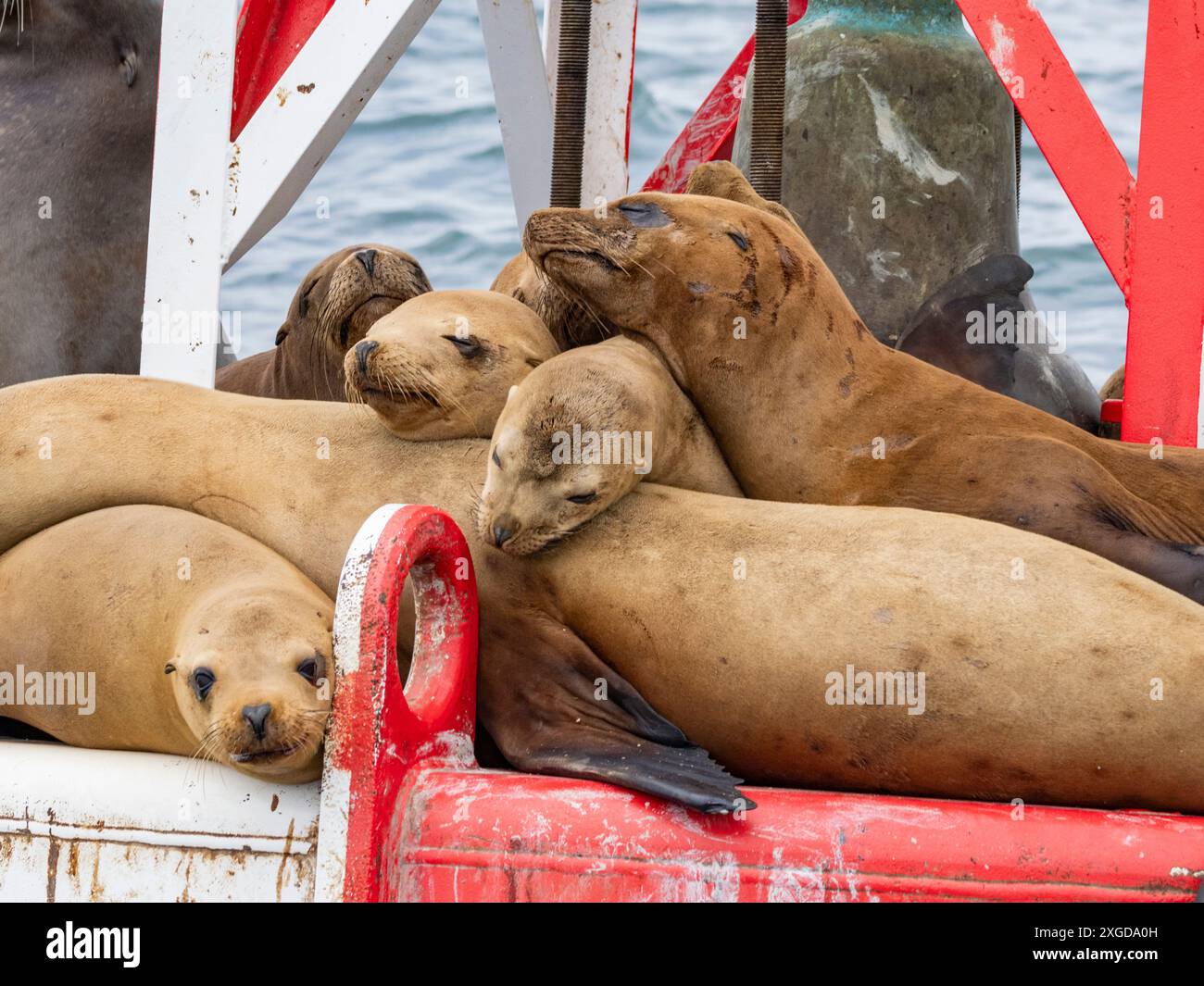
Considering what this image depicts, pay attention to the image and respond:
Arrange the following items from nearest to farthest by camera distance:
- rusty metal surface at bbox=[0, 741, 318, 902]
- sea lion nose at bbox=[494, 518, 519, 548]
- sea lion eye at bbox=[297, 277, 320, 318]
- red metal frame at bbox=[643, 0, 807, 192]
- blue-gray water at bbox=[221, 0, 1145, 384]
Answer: rusty metal surface at bbox=[0, 741, 318, 902]
sea lion nose at bbox=[494, 518, 519, 548]
sea lion eye at bbox=[297, 277, 320, 318]
red metal frame at bbox=[643, 0, 807, 192]
blue-gray water at bbox=[221, 0, 1145, 384]

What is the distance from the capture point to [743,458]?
121 inches

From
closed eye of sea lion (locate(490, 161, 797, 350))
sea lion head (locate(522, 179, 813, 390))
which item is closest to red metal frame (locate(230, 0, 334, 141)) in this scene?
closed eye of sea lion (locate(490, 161, 797, 350))

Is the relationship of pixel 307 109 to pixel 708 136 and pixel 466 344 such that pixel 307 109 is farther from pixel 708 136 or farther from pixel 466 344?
pixel 708 136

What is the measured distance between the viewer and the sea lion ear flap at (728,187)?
3.42 meters

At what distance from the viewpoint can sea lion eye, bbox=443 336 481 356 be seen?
119 inches

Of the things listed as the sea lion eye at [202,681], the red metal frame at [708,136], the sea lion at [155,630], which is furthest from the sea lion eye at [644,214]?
the red metal frame at [708,136]

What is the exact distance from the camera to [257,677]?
259 centimetres

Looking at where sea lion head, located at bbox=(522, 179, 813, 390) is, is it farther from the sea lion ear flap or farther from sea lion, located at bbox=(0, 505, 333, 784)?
sea lion, located at bbox=(0, 505, 333, 784)

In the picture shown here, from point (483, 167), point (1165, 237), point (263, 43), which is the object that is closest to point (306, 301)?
point (263, 43)

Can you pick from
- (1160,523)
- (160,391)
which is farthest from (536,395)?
(1160,523)

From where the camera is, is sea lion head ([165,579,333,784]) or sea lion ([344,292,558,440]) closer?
sea lion head ([165,579,333,784])

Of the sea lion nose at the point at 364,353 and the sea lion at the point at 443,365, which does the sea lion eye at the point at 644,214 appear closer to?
the sea lion at the point at 443,365

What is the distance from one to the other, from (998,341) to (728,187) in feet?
3.32

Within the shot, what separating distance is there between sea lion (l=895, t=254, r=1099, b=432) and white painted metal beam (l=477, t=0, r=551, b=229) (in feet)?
4.61
